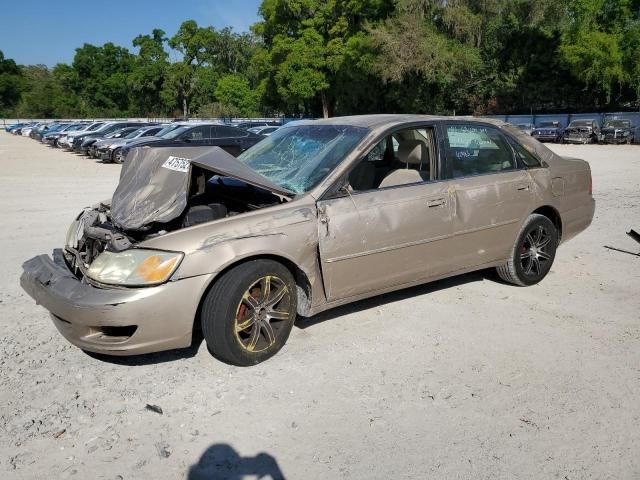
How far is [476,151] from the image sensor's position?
498cm

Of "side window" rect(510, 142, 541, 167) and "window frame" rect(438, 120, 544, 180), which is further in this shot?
"side window" rect(510, 142, 541, 167)

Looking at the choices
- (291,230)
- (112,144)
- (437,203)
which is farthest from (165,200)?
(112,144)

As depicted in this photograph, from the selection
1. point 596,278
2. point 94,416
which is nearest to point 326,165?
point 94,416

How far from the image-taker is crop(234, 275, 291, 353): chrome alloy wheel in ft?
11.9

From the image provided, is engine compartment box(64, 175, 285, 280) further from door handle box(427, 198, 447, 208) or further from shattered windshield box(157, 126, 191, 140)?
shattered windshield box(157, 126, 191, 140)

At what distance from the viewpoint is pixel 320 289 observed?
3914mm

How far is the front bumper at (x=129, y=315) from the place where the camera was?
3.28 m

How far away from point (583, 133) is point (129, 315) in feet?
115

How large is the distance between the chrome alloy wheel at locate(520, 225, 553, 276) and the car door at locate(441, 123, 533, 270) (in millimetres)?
257

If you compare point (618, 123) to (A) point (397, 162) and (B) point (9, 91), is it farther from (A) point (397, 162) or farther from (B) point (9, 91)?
(B) point (9, 91)

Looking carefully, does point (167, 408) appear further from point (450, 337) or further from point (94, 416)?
point (450, 337)

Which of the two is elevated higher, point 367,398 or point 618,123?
point 618,123

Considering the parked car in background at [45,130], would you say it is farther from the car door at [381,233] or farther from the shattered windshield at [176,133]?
the car door at [381,233]

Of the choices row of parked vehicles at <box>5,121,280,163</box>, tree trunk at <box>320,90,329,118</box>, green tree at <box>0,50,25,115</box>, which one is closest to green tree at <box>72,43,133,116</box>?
green tree at <box>0,50,25,115</box>
